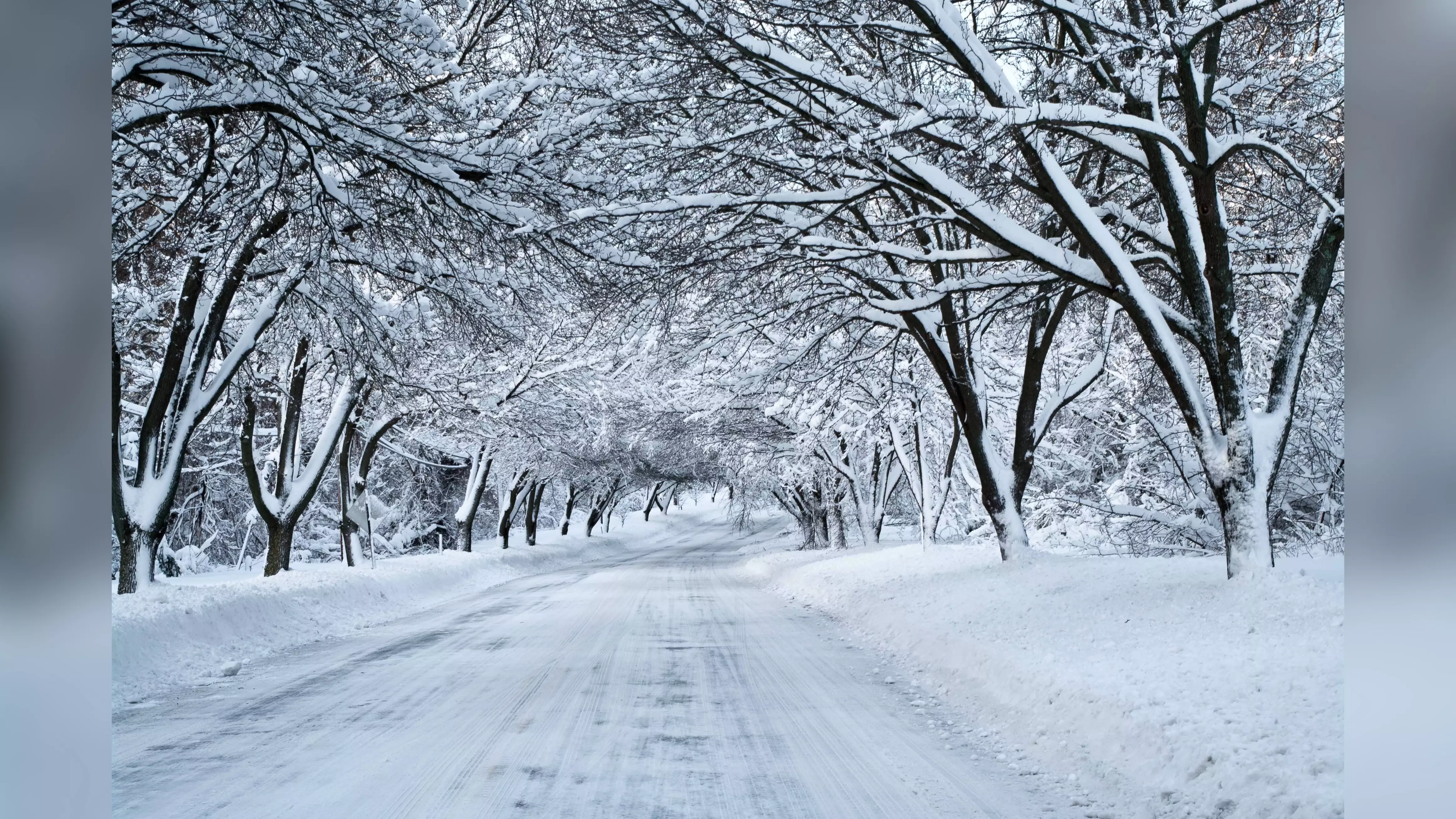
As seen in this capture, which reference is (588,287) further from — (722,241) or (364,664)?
(364,664)

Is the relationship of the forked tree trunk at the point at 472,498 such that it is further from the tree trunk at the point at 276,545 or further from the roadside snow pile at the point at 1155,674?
the roadside snow pile at the point at 1155,674

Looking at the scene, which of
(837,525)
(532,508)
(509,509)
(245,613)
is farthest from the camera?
(532,508)

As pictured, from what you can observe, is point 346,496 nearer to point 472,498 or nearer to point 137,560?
point 472,498

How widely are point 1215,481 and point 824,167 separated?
178 inches

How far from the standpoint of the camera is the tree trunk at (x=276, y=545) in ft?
59.2

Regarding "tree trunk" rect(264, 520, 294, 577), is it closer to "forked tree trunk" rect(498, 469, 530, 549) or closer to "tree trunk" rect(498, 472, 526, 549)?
"forked tree trunk" rect(498, 469, 530, 549)

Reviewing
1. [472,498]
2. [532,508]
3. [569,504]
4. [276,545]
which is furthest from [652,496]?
[276,545]

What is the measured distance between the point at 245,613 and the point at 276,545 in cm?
602
